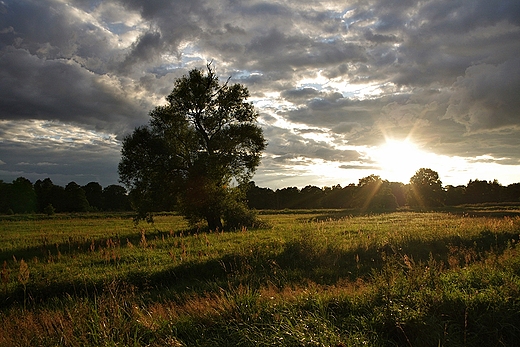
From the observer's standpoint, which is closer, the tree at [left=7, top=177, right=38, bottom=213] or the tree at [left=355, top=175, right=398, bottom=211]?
the tree at [left=355, top=175, right=398, bottom=211]

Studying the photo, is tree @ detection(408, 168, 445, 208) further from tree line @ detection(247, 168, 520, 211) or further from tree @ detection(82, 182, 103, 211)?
tree @ detection(82, 182, 103, 211)

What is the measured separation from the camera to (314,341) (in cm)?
542

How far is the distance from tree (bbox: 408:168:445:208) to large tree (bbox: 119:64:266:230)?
224 feet

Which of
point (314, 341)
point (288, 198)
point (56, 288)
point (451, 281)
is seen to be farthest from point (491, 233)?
point (288, 198)

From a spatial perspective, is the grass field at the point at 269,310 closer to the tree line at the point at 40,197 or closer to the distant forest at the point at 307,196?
the distant forest at the point at 307,196

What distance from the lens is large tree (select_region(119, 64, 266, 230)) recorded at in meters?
23.7

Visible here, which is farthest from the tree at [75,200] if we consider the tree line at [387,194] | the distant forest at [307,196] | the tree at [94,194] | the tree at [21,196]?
the tree line at [387,194]

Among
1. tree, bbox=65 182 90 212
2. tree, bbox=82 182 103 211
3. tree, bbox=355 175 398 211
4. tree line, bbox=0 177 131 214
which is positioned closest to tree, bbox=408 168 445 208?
tree, bbox=355 175 398 211

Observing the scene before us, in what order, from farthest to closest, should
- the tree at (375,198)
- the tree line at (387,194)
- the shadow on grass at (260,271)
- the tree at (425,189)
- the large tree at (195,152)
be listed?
the tree at (425,189), the tree line at (387,194), the tree at (375,198), the large tree at (195,152), the shadow on grass at (260,271)

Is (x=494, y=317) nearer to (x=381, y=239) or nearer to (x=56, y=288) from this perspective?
(x=381, y=239)

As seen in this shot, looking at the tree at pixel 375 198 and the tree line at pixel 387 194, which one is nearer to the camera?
the tree at pixel 375 198

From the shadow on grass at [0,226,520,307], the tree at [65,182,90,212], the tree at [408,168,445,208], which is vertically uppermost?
the tree at [408,168,445,208]

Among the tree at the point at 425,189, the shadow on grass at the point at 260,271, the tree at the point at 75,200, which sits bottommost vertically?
the shadow on grass at the point at 260,271

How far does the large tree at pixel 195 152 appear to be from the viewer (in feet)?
77.6
